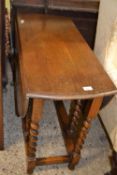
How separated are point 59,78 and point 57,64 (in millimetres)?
144

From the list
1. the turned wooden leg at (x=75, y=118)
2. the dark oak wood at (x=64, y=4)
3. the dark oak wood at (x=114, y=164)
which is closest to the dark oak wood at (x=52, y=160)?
the turned wooden leg at (x=75, y=118)

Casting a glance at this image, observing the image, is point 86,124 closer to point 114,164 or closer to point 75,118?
point 75,118

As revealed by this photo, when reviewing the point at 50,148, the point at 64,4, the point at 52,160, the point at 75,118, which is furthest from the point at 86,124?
the point at 64,4

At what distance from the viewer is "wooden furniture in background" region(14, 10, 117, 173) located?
118cm

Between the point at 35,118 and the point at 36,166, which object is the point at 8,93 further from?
the point at 35,118

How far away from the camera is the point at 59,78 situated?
125cm

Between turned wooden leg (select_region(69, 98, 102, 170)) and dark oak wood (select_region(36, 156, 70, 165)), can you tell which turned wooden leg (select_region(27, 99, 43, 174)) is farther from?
turned wooden leg (select_region(69, 98, 102, 170))

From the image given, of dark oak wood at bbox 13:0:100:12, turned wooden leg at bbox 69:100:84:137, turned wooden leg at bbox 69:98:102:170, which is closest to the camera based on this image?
turned wooden leg at bbox 69:98:102:170

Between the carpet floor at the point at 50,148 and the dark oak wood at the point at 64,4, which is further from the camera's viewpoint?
the dark oak wood at the point at 64,4

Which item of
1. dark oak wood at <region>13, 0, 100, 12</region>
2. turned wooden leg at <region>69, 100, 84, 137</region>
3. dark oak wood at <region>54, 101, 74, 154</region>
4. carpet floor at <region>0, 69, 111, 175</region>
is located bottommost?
carpet floor at <region>0, 69, 111, 175</region>

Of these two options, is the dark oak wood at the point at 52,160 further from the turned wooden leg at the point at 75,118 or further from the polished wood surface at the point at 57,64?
the polished wood surface at the point at 57,64

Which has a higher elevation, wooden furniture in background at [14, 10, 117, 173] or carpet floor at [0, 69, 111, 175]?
wooden furniture in background at [14, 10, 117, 173]

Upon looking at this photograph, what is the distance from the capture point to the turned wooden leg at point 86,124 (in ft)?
4.29

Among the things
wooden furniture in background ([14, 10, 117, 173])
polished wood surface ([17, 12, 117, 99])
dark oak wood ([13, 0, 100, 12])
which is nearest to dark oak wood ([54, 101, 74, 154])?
wooden furniture in background ([14, 10, 117, 173])
